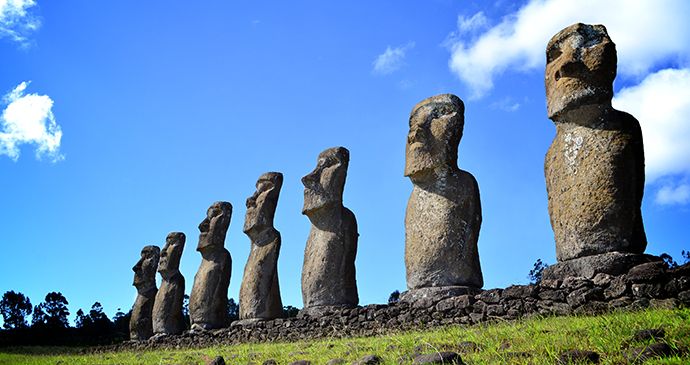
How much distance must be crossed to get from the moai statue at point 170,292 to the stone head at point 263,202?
3866 mm

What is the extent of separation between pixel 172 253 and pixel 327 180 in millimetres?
7245

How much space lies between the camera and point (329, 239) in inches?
448

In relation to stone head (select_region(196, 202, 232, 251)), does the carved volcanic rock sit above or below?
below

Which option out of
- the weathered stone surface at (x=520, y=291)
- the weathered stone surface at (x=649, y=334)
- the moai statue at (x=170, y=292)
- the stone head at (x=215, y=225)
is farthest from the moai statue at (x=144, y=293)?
the weathered stone surface at (x=649, y=334)

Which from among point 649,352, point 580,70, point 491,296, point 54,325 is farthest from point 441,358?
point 54,325

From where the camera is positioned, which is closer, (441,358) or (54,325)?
(441,358)

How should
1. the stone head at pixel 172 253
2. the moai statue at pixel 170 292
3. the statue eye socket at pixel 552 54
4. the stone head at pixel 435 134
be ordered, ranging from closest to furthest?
the statue eye socket at pixel 552 54 → the stone head at pixel 435 134 → the moai statue at pixel 170 292 → the stone head at pixel 172 253

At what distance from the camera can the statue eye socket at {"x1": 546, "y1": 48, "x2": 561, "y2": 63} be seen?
8719 millimetres

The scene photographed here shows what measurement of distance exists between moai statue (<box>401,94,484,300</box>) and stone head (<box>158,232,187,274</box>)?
30.4ft

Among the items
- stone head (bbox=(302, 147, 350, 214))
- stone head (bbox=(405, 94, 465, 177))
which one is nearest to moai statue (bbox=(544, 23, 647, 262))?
stone head (bbox=(405, 94, 465, 177))

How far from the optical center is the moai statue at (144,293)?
17094 millimetres

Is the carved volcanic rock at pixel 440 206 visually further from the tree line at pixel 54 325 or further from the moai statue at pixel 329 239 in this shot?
the tree line at pixel 54 325

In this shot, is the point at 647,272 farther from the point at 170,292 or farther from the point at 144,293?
the point at 144,293

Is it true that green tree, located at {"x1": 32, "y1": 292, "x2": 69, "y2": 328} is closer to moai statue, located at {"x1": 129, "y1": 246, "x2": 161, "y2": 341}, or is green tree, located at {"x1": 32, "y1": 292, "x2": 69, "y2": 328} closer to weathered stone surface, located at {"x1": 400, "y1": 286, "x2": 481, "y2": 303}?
moai statue, located at {"x1": 129, "y1": 246, "x2": 161, "y2": 341}
